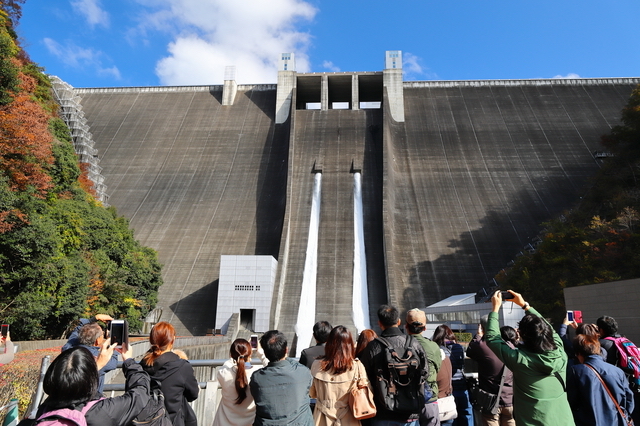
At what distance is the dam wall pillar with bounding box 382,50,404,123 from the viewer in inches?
1276

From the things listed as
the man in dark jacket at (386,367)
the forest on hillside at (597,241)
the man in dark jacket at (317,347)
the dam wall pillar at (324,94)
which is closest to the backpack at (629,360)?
the man in dark jacket at (386,367)

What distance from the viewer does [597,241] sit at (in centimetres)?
1625

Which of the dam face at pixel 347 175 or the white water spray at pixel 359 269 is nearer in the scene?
the white water spray at pixel 359 269

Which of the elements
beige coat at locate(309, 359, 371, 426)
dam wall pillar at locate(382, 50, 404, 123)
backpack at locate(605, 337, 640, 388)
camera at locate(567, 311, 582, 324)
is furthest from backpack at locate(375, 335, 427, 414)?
dam wall pillar at locate(382, 50, 404, 123)

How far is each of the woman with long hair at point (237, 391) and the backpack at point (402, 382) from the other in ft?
3.11

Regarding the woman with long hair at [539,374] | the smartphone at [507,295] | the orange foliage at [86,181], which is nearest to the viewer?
the woman with long hair at [539,374]

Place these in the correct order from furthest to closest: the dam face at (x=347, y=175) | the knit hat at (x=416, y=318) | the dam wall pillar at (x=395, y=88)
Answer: the dam wall pillar at (x=395, y=88) < the dam face at (x=347, y=175) < the knit hat at (x=416, y=318)

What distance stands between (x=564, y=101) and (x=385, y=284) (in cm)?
2229

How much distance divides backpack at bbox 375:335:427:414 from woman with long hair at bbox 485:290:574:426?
21.9 inches

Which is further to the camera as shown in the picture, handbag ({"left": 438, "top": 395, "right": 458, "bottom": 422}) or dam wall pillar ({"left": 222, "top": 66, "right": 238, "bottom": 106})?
dam wall pillar ({"left": 222, "top": 66, "right": 238, "bottom": 106})

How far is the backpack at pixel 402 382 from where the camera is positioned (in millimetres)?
2766

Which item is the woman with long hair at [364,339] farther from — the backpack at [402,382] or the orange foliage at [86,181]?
the orange foliage at [86,181]

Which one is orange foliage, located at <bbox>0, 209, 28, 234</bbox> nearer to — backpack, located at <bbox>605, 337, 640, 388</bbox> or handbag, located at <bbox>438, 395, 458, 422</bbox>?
handbag, located at <bbox>438, 395, 458, 422</bbox>

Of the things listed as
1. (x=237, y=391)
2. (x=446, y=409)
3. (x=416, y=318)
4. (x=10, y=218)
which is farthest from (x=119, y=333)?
(x=10, y=218)
